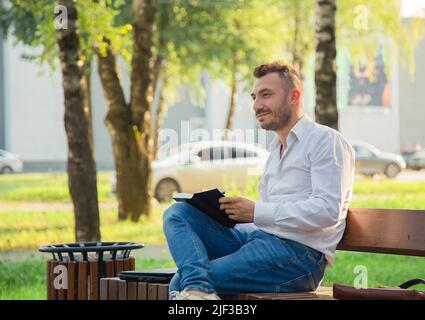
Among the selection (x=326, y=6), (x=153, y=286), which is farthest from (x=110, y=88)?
(x=153, y=286)

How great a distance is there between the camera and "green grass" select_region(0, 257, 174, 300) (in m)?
10.1

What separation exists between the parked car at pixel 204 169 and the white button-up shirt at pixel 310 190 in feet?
63.2

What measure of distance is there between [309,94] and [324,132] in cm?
5412

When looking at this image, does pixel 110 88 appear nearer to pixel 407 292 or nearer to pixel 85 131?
pixel 85 131

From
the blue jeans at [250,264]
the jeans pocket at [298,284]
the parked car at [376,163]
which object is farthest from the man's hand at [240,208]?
the parked car at [376,163]

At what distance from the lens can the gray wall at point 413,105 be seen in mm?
67250

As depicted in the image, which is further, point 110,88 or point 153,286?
point 110,88

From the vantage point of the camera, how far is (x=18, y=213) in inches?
864

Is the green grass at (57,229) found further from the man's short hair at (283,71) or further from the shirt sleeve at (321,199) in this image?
the shirt sleeve at (321,199)

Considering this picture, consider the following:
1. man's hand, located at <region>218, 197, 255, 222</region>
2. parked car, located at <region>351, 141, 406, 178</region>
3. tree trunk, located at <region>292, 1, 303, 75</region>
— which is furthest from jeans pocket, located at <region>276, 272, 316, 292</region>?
parked car, located at <region>351, 141, 406, 178</region>

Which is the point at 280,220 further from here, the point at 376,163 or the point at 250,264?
the point at 376,163

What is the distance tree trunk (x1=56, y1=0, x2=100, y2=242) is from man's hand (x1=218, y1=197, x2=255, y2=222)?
6478 mm

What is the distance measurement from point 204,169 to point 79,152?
13782 mm

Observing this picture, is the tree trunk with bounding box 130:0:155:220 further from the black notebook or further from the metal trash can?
the black notebook
